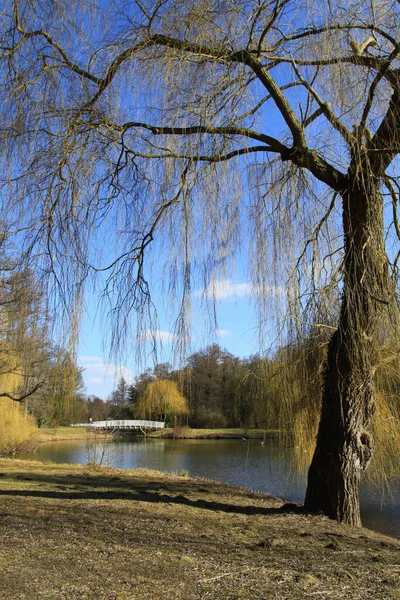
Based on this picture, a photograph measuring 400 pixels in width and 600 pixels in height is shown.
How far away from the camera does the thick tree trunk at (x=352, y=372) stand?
14.3 ft

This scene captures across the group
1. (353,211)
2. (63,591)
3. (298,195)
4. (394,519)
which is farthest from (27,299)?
(394,519)

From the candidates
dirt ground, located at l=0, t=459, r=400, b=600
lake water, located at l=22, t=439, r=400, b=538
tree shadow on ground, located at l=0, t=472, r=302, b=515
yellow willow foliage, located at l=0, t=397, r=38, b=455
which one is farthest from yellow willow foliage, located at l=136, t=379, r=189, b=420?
yellow willow foliage, located at l=0, t=397, r=38, b=455

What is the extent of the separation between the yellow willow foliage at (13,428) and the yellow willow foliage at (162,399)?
15050mm

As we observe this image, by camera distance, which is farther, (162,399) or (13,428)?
(13,428)

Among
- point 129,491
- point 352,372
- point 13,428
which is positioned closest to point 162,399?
point 352,372

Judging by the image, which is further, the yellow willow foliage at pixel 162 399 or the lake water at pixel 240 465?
the lake water at pixel 240 465

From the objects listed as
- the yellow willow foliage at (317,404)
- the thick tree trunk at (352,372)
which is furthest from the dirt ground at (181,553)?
the yellow willow foliage at (317,404)

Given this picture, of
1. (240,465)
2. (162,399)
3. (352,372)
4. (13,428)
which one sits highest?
(352,372)

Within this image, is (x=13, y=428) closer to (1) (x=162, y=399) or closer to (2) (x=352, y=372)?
(2) (x=352, y=372)

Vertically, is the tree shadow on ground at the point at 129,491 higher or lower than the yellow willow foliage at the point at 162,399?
lower

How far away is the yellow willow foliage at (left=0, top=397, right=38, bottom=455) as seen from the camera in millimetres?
17823

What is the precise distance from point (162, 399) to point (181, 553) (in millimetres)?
1122

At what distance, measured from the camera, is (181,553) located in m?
3.70

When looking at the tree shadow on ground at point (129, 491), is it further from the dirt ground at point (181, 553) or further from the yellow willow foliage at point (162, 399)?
the yellow willow foliage at point (162, 399)
